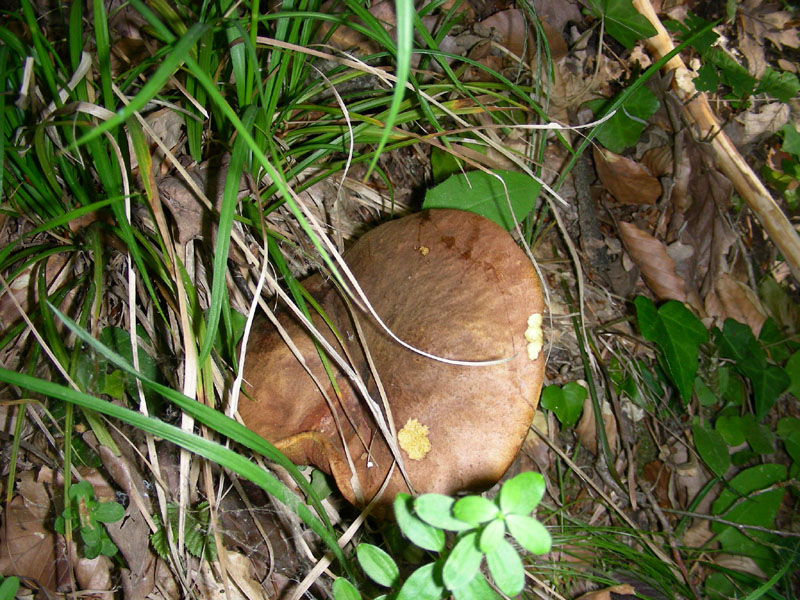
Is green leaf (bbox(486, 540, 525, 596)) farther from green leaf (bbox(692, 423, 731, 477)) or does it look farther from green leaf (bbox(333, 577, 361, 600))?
green leaf (bbox(692, 423, 731, 477))

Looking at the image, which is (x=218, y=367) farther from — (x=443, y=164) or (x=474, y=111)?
(x=474, y=111)

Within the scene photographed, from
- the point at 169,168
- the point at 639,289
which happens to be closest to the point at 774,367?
the point at 639,289

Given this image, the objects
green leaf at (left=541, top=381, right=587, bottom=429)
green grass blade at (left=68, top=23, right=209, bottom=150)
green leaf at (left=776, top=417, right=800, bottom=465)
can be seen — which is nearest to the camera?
green grass blade at (left=68, top=23, right=209, bottom=150)

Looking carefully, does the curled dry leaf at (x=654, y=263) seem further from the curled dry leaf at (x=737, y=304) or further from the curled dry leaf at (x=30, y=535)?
the curled dry leaf at (x=30, y=535)

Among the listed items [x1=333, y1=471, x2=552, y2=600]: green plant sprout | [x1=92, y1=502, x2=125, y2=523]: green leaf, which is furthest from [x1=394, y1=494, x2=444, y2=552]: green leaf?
[x1=92, y1=502, x2=125, y2=523]: green leaf

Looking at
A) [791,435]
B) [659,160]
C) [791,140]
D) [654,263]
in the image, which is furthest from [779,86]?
[791,435]
